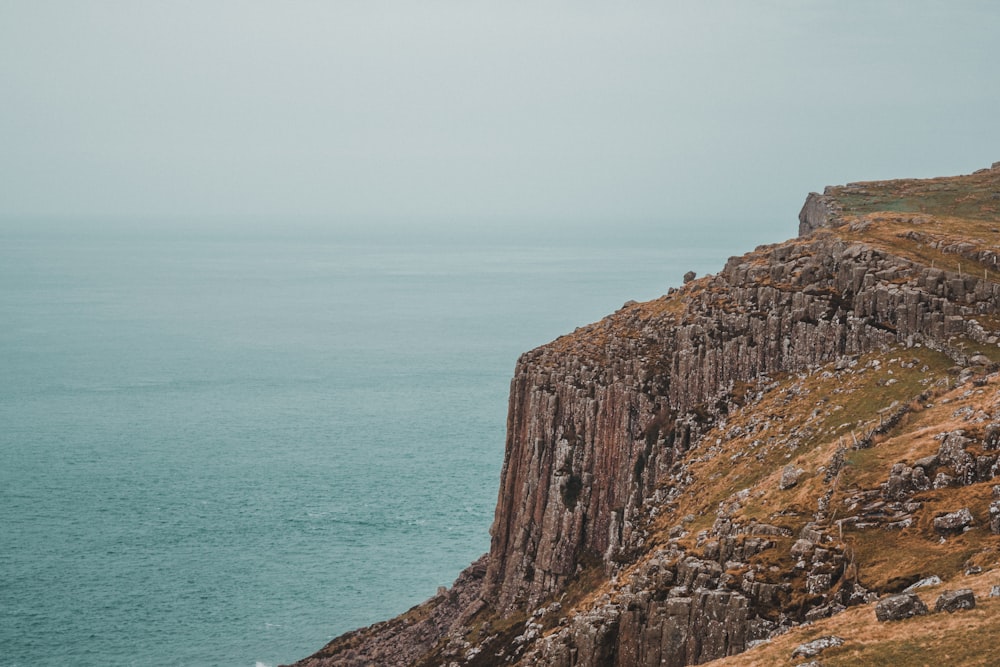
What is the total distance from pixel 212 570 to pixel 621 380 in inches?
2709

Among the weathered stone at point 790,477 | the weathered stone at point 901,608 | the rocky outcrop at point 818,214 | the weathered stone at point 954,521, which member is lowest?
the weathered stone at point 901,608

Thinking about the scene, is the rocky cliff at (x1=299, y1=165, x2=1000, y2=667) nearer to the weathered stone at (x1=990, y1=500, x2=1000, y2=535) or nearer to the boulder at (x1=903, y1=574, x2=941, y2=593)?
the weathered stone at (x1=990, y1=500, x2=1000, y2=535)

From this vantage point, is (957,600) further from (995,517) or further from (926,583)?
(995,517)

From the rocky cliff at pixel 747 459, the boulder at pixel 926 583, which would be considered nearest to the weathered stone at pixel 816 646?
the rocky cliff at pixel 747 459

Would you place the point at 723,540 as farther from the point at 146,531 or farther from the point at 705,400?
the point at 146,531

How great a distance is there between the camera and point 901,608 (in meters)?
39.4

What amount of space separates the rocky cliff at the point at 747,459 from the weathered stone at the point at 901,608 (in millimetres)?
2645

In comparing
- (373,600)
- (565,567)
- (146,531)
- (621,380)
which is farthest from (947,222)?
(146,531)

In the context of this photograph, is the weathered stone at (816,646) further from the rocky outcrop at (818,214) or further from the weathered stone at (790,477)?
the rocky outcrop at (818,214)

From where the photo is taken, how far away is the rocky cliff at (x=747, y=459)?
49.7 meters

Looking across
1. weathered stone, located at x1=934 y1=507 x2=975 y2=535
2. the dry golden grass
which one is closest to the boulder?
the dry golden grass

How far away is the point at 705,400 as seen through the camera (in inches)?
3314

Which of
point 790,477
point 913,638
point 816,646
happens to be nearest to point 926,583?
point 913,638

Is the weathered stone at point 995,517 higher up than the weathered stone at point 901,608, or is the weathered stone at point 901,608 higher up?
the weathered stone at point 995,517
